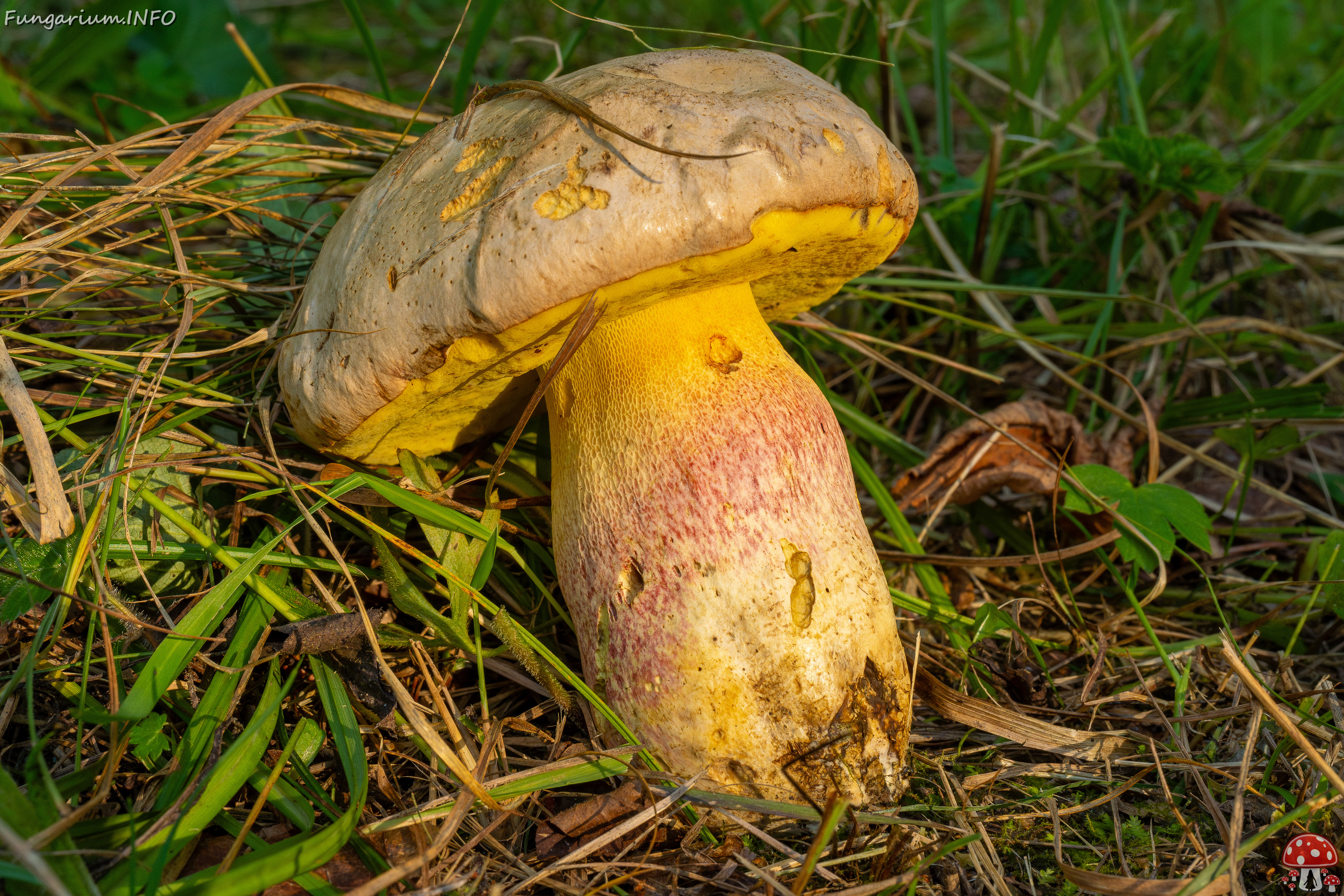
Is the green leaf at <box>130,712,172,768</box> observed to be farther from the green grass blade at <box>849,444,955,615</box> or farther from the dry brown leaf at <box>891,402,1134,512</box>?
the dry brown leaf at <box>891,402,1134,512</box>

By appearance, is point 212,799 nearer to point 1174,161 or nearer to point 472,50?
point 472,50

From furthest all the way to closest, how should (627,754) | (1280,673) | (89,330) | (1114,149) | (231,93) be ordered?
(231,93)
(1114,149)
(89,330)
(1280,673)
(627,754)

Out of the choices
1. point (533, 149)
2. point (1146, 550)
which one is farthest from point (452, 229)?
point (1146, 550)

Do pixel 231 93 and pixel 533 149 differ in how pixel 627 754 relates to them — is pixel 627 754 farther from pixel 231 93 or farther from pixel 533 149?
pixel 231 93

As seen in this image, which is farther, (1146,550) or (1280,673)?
(1146,550)

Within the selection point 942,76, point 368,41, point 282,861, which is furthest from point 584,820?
point 942,76

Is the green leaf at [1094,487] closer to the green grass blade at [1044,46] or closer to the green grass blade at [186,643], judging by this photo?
the green grass blade at [1044,46]

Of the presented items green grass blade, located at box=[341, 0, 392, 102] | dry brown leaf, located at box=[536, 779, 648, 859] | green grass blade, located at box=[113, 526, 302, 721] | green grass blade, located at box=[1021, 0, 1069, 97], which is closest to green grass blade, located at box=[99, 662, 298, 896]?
Result: green grass blade, located at box=[113, 526, 302, 721]

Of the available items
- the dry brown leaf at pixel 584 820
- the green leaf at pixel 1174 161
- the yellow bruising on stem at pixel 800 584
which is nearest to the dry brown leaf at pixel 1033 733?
the yellow bruising on stem at pixel 800 584
